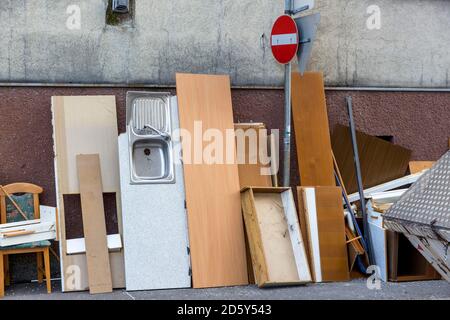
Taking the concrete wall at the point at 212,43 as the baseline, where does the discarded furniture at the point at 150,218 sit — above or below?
below

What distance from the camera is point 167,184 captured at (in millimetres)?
7082

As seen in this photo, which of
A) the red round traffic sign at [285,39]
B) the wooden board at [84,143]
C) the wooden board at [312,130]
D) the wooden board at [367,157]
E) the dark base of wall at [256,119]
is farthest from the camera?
the wooden board at [367,157]

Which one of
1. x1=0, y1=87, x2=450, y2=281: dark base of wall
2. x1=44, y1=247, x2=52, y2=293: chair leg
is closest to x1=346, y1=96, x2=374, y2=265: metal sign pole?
x1=0, y1=87, x2=450, y2=281: dark base of wall

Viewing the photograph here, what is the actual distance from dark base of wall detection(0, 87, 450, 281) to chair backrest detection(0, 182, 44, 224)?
0.20 meters

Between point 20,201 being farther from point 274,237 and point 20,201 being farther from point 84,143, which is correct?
point 274,237

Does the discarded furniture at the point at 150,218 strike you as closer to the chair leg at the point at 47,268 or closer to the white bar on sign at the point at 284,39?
the chair leg at the point at 47,268

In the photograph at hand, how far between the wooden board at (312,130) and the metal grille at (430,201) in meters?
2.95

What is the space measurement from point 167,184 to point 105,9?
7.00ft

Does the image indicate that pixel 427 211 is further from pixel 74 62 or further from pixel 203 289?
pixel 74 62

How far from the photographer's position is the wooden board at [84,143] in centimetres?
695

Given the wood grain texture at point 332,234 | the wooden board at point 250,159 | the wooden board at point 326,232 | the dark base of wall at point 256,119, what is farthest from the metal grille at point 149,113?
the wood grain texture at point 332,234

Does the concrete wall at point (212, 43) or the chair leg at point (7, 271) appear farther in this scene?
the concrete wall at point (212, 43)

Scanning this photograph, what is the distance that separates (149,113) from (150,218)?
117cm

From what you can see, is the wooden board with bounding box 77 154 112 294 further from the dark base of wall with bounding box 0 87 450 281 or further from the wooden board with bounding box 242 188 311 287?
the wooden board with bounding box 242 188 311 287
